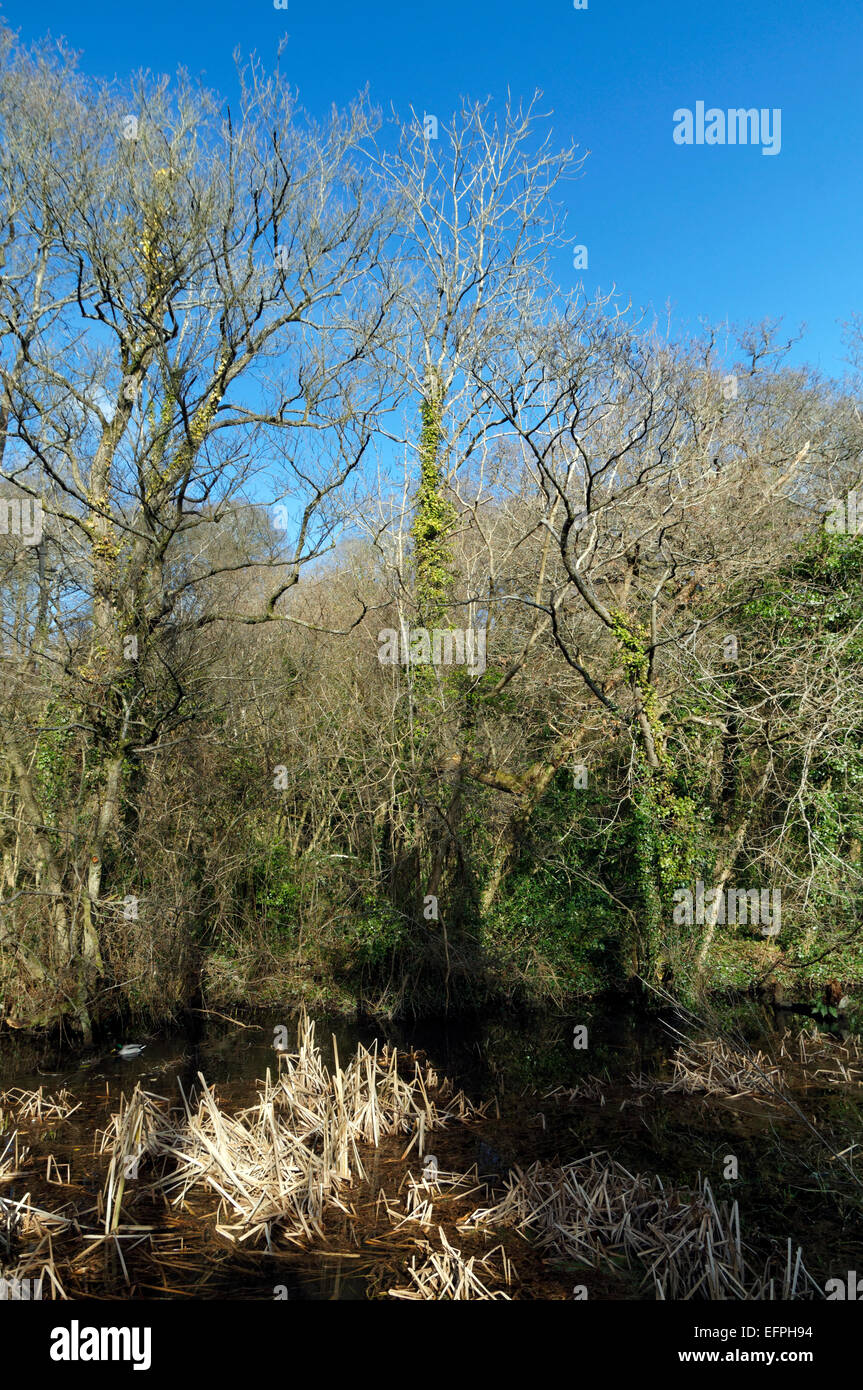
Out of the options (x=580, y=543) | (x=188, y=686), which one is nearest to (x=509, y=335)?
(x=580, y=543)

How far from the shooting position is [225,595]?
572 inches

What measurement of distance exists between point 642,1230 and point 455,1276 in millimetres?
1075

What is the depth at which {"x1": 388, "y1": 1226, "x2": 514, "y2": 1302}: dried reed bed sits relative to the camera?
13.8 ft

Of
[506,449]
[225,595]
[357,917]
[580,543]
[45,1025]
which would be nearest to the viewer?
[45,1025]

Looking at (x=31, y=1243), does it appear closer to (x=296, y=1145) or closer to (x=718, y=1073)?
(x=296, y=1145)

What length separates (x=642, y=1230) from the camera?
15.5ft

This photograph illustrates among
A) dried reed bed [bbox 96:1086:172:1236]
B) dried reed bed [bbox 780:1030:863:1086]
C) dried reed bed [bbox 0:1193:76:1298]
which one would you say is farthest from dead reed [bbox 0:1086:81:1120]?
dried reed bed [bbox 780:1030:863:1086]

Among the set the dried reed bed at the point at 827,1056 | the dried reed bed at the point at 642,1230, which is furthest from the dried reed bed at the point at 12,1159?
the dried reed bed at the point at 827,1056

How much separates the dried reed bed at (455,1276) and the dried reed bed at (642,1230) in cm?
38

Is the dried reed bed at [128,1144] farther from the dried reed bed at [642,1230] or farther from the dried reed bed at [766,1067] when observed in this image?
the dried reed bed at [766,1067]

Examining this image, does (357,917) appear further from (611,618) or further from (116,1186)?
(116,1186)

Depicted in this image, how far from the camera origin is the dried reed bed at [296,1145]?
505 centimetres

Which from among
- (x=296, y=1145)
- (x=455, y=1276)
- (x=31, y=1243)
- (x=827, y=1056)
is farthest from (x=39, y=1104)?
(x=827, y=1056)

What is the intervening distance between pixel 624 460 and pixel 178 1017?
36.4 ft
